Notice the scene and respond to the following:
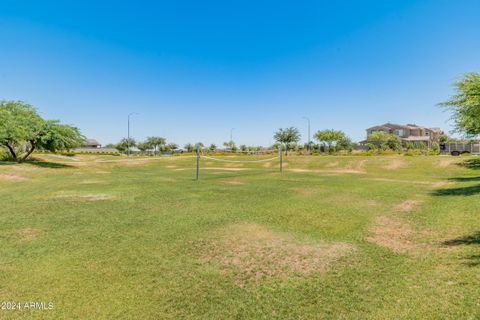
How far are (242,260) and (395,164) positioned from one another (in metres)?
37.1

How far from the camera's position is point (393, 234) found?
317 inches

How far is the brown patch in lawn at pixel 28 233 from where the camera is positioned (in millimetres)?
7517

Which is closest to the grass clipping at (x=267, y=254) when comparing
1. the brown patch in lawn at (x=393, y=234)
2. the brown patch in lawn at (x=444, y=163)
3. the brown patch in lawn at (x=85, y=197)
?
the brown patch in lawn at (x=393, y=234)

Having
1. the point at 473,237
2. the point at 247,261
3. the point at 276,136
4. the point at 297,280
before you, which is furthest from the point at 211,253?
the point at 276,136

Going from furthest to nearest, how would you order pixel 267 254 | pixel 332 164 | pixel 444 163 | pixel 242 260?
pixel 332 164 < pixel 444 163 < pixel 267 254 < pixel 242 260

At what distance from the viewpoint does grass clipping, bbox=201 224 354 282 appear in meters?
5.69


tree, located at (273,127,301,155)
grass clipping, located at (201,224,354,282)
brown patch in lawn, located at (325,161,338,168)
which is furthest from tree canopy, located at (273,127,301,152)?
grass clipping, located at (201,224,354,282)

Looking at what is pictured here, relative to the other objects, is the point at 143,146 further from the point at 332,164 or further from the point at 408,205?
the point at 408,205

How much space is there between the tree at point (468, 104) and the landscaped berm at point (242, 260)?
27.2 feet

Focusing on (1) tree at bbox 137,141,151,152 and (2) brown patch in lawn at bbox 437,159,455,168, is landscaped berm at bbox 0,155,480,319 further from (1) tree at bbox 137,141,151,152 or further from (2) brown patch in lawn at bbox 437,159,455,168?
(1) tree at bbox 137,141,151,152

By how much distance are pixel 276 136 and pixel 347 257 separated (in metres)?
73.5

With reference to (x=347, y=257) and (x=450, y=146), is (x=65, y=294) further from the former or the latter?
(x=450, y=146)

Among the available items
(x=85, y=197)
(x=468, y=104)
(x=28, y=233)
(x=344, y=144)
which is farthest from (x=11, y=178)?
(x=344, y=144)

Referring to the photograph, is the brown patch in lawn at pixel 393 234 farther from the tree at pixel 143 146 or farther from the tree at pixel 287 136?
the tree at pixel 143 146
